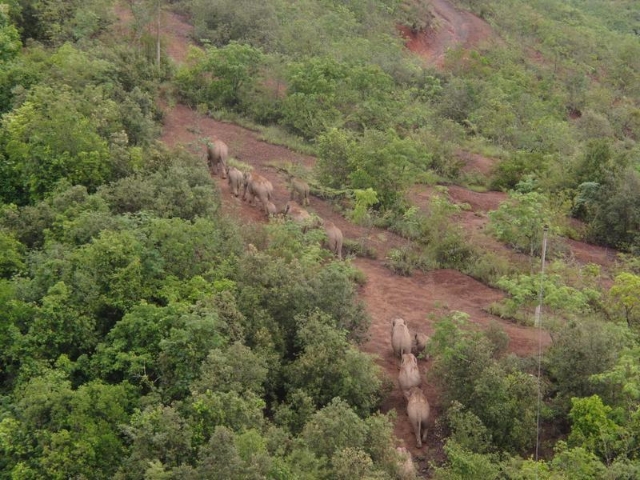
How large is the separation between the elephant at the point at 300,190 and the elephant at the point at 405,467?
29.6 feet

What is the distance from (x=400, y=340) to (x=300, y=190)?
6379 millimetres

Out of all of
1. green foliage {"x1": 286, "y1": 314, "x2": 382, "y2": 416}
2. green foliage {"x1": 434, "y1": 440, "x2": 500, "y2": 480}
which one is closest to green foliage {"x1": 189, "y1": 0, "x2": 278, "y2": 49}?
green foliage {"x1": 286, "y1": 314, "x2": 382, "y2": 416}

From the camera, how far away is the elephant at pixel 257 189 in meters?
18.6

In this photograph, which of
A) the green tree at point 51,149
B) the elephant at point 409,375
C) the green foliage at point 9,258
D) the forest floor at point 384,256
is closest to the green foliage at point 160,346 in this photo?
the green foliage at point 9,258

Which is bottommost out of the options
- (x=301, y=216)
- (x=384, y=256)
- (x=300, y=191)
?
(x=384, y=256)

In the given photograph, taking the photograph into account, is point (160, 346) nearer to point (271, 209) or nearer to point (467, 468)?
point (467, 468)

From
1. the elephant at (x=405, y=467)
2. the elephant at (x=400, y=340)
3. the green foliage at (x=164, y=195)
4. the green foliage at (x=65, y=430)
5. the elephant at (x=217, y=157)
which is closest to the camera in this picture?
the green foliage at (x=65, y=430)

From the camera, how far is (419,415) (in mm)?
12492

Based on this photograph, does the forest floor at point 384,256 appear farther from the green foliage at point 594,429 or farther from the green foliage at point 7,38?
the green foliage at point 7,38

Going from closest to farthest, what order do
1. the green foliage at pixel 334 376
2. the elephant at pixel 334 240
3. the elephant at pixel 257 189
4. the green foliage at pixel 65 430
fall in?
1. the green foliage at pixel 65 430
2. the green foliage at pixel 334 376
3. the elephant at pixel 334 240
4. the elephant at pixel 257 189

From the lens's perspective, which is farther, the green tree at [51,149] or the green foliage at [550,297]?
the green tree at [51,149]

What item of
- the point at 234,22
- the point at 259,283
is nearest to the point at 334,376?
the point at 259,283

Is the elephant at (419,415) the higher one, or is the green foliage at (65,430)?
the green foliage at (65,430)

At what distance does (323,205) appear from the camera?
65.9 ft
